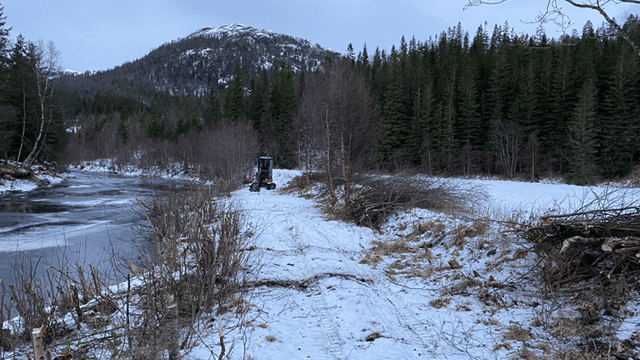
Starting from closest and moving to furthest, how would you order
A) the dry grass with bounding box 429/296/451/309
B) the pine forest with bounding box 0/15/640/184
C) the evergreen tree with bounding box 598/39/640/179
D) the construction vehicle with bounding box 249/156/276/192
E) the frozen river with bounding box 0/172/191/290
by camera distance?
the dry grass with bounding box 429/296/451/309 < the frozen river with bounding box 0/172/191/290 < the pine forest with bounding box 0/15/640/184 < the construction vehicle with bounding box 249/156/276/192 < the evergreen tree with bounding box 598/39/640/179

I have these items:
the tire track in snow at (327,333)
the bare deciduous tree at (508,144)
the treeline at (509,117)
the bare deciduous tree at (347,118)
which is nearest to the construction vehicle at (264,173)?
the treeline at (509,117)

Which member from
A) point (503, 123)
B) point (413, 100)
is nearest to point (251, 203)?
point (503, 123)

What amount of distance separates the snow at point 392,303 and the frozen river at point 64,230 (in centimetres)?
334

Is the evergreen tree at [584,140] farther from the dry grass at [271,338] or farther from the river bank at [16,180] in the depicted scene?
the river bank at [16,180]

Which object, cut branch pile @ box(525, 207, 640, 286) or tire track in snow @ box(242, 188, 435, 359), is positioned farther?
cut branch pile @ box(525, 207, 640, 286)

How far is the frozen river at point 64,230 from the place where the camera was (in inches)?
354

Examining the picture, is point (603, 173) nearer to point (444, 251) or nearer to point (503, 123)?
point (503, 123)

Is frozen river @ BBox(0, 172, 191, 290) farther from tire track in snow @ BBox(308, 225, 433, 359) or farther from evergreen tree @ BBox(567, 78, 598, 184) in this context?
evergreen tree @ BBox(567, 78, 598, 184)

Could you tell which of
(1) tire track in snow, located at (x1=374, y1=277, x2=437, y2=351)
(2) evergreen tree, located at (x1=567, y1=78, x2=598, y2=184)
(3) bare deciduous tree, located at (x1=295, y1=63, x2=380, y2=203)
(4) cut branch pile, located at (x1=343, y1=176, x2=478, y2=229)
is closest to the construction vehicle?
(3) bare deciduous tree, located at (x1=295, y1=63, x2=380, y2=203)

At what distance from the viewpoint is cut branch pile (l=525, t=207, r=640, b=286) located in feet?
13.6

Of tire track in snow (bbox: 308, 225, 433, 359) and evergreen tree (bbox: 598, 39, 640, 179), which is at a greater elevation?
evergreen tree (bbox: 598, 39, 640, 179)

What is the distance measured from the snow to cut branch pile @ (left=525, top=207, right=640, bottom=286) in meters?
0.51

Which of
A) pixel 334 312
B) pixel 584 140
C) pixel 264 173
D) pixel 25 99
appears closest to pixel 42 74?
pixel 25 99

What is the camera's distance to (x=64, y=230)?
12.8m
